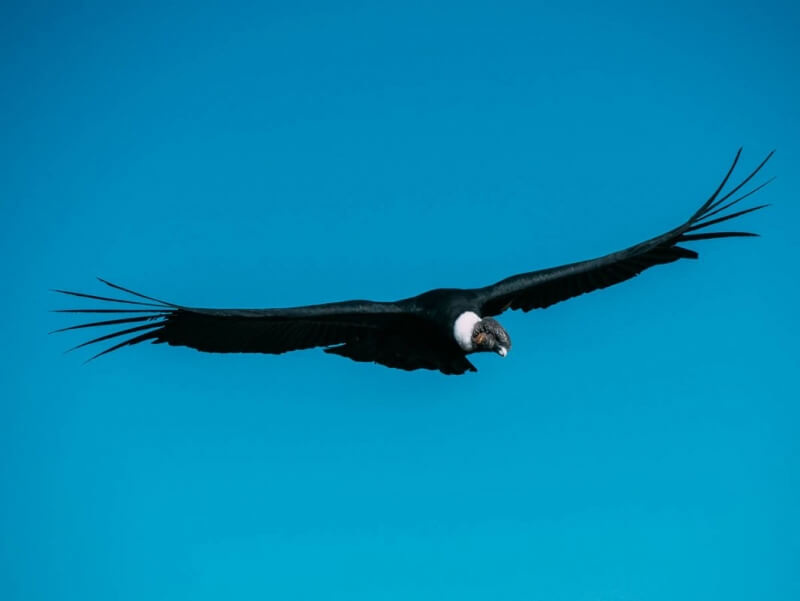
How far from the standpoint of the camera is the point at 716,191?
13008 mm

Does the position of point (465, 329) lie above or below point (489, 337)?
above

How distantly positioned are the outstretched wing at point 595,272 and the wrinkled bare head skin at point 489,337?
591 mm

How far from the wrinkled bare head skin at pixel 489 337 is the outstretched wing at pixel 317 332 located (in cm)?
40

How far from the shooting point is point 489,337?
41.0ft

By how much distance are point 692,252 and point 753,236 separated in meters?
1.28

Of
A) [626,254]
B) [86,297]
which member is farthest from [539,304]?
[86,297]

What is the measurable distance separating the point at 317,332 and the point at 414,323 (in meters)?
1.45

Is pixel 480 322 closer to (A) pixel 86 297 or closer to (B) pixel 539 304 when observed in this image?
(B) pixel 539 304

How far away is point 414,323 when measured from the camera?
13.2m

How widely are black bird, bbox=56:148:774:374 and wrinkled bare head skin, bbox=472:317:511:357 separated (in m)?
0.01

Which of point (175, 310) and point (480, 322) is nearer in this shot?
point (175, 310)

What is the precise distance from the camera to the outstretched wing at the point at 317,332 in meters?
11.9

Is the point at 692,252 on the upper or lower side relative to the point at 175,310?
Result: upper

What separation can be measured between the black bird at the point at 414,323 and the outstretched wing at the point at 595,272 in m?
0.02
